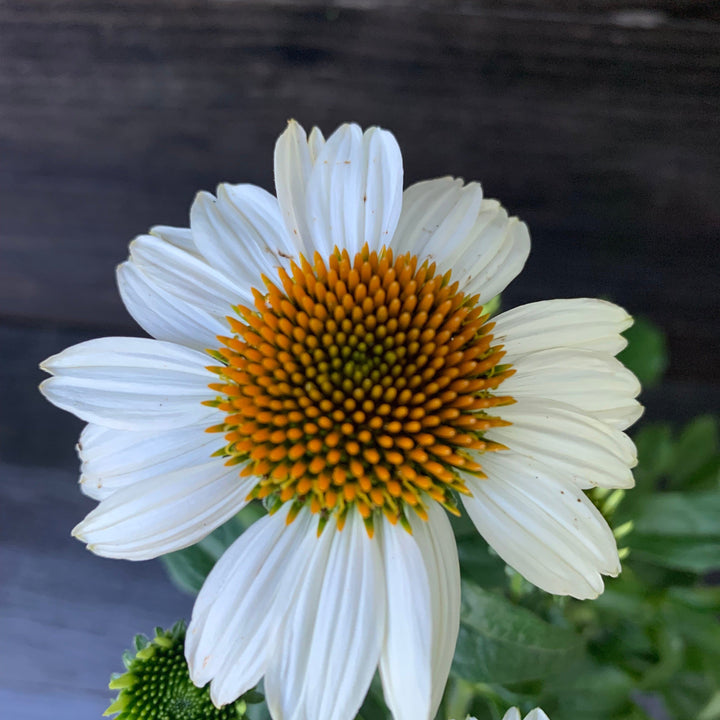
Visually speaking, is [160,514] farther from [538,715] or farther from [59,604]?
[59,604]

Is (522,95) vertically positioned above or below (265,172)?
above

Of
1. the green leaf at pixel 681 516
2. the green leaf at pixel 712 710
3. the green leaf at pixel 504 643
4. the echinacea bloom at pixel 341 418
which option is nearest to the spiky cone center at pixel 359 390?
the echinacea bloom at pixel 341 418

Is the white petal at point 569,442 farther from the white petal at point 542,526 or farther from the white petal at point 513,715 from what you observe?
the white petal at point 513,715

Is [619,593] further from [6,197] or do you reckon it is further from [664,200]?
[6,197]

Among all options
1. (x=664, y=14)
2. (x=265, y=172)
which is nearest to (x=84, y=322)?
(x=265, y=172)

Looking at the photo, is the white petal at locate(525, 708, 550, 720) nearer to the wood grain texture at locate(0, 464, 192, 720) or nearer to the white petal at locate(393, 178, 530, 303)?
the white petal at locate(393, 178, 530, 303)

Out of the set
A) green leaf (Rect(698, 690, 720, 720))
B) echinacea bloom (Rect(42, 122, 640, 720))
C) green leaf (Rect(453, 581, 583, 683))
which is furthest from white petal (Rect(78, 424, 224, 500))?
green leaf (Rect(698, 690, 720, 720))
